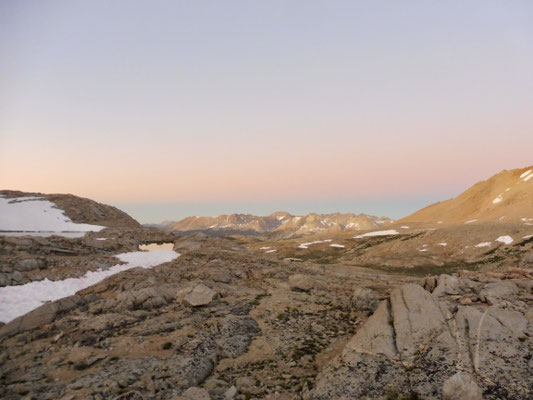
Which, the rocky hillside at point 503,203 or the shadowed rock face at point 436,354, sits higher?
the rocky hillside at point 503,203

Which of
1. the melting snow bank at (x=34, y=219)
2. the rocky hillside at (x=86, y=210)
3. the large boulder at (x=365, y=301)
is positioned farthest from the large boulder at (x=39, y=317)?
the rocky hillside at (x=86, y=210)

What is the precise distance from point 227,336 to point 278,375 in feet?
19.2

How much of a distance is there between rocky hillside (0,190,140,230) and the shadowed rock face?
246 feet

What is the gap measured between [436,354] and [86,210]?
305ft

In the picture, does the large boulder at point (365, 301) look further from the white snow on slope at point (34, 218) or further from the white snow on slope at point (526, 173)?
the white snow on slope at point (526, 173)

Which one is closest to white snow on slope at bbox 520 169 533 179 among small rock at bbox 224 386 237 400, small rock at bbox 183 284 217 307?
small rock at bbox 183 284 217 307

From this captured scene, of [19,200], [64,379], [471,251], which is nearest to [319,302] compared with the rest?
[64,379]

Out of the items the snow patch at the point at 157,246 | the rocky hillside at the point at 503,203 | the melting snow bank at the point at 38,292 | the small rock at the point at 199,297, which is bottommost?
the small rock at the point at 199,297

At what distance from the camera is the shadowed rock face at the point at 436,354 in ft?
48.4

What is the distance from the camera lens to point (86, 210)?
283ft

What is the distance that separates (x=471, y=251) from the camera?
9088 cm

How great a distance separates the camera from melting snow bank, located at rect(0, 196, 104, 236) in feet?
226

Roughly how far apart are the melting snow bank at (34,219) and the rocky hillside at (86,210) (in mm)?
2285

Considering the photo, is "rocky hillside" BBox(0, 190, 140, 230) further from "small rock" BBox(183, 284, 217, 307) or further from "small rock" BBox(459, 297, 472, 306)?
"small rock" BBox(459, 297, 472, 306)
